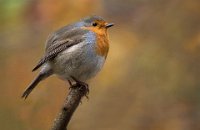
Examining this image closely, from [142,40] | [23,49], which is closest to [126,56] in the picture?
[142,40]

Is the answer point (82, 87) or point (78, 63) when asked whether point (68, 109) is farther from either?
point (78, 63)

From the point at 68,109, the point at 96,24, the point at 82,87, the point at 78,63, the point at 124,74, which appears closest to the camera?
the point at 68,109

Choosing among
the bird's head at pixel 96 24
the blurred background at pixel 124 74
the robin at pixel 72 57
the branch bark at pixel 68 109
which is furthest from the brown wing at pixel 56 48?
the blurred background at pixel 124 74

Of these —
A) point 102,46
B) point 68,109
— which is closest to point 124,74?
point 102,46

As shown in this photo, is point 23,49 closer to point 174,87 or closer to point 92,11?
point 92,11

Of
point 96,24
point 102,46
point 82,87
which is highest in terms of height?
point 96,24
